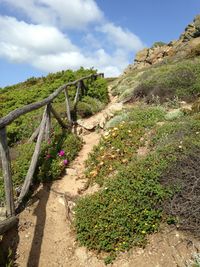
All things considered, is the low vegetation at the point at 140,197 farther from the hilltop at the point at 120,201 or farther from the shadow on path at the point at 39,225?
the shadow on path at the point at 39,225

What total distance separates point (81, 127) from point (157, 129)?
3.88 meters

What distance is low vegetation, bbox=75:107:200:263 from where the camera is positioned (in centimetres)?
585

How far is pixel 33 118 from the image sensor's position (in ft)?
40.7

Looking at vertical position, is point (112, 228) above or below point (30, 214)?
below

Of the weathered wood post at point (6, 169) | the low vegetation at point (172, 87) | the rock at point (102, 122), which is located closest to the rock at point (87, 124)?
the rock at point (102, 122)

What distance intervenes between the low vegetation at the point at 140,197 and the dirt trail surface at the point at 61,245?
181 millimetres

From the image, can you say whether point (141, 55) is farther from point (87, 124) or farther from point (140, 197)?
point (140, 197)

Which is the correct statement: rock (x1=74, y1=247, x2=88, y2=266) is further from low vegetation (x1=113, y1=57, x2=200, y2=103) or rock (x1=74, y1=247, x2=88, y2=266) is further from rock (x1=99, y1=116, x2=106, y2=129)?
low vegetation (x1=113, y1=57, x2=200, y2=103)

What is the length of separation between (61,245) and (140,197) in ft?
6.03

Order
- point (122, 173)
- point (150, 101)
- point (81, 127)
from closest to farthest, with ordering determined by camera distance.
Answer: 1. point (122, 173)
2. point (81, 127)
3. point (150, 101)

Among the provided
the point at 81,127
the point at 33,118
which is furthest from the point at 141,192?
the point at 33,118

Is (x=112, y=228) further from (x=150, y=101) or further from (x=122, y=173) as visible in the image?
(x=150, y=101)

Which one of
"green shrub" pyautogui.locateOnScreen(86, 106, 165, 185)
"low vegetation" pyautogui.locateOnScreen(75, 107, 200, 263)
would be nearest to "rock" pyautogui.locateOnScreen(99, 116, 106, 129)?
"green shrub" pyautogui.locateOnScreen(86, 106, 165, 185)

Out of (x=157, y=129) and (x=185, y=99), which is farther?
(x=185, y=99)
